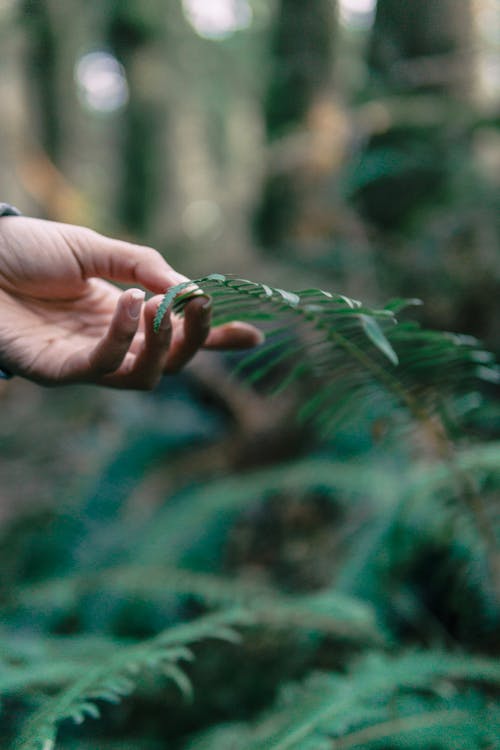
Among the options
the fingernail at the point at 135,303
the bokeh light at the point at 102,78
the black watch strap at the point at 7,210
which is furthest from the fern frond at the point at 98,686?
the bokeh light at the point at 102,78

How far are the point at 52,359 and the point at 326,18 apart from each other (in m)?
4.76

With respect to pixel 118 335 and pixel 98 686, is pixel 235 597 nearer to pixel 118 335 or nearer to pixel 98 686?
pixel 98 686

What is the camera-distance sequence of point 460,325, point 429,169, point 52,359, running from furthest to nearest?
point 429,169
point 460,325
point 52,359

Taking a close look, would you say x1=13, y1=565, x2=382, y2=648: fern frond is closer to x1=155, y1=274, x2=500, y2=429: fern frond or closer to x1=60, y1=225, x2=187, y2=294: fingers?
x1=155, y1=274, x2=500, y2=429: fern frond

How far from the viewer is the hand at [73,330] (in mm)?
987

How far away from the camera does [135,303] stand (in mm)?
918

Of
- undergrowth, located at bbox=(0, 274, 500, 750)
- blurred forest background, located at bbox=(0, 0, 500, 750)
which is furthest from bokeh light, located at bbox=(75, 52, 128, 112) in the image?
undergrowth, located at bbox=(0, 274, 500, 750)

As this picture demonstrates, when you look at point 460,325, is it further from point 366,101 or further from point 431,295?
point 366,101

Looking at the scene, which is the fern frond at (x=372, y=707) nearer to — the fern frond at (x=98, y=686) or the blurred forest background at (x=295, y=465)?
the blurred forest background at (x=295, y=465)

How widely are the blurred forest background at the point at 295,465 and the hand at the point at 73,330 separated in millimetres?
543

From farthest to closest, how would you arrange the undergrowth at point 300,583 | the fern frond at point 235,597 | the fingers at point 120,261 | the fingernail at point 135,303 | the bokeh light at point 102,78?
the bokeh light at point 102,78
the fern frond at point 235,597
the undergrowth at point 300,583
the fingers at point 120,261
the fingernail at point 135,303

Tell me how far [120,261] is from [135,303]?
0.17m

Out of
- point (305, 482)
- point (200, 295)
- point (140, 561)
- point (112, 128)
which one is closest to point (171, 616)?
point (140, 561)

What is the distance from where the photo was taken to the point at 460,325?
3.12m
